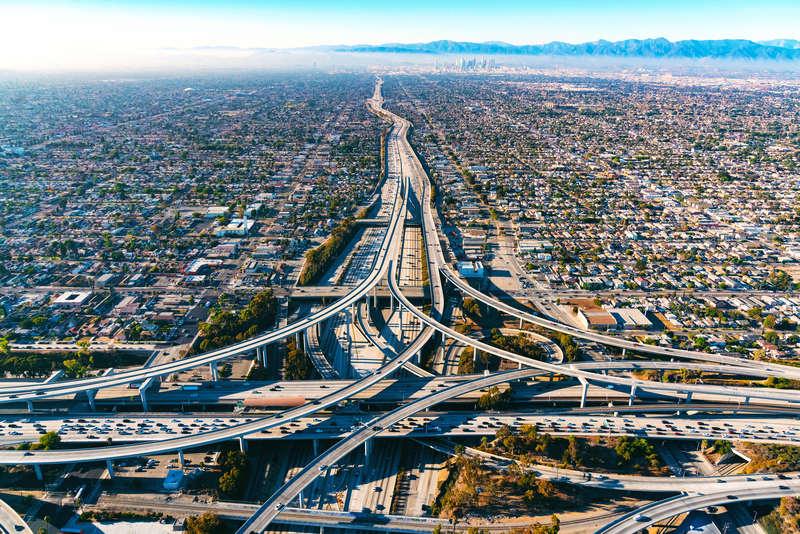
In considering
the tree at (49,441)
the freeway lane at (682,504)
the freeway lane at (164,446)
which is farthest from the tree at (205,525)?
the freeway lane at (682,504)

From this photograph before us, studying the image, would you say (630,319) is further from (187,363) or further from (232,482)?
(187,363)

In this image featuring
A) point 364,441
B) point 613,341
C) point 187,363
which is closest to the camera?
point 364,441

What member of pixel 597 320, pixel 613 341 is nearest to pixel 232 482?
pixel 613 341

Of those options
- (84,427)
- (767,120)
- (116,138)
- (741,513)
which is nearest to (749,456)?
(741,513)

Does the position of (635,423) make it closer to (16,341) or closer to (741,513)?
(741,513)

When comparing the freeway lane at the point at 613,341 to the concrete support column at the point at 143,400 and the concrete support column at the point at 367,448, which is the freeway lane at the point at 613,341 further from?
the concrete support column at the point at 143,400

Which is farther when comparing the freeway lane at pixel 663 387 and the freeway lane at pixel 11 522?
the freeway lane at pixel 663 387
